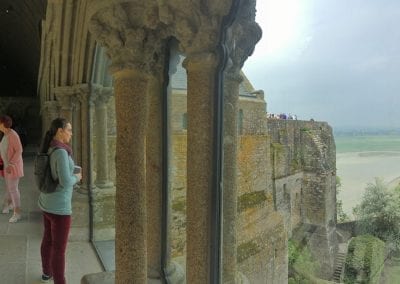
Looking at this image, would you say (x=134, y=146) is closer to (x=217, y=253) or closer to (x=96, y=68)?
(x=217, y=253)

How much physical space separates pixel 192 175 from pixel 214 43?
549 millimetres

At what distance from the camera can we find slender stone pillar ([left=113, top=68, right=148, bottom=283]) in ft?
6.47

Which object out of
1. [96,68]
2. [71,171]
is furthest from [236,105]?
[96,68]

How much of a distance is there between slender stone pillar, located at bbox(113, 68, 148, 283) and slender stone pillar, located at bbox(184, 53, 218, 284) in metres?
0.30

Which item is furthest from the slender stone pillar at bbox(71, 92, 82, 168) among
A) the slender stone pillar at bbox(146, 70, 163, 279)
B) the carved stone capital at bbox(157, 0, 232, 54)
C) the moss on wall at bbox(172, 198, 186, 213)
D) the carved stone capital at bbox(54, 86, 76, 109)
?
the carved stone capital at bbox(157, 0, 232, 54)

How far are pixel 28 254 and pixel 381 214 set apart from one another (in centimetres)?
286

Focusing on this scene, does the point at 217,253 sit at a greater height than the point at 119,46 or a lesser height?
lesser

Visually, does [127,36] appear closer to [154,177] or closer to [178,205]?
[154,177]

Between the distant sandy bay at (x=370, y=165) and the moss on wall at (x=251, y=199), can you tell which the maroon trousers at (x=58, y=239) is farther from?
the moss on wall at (x=251, y=199)

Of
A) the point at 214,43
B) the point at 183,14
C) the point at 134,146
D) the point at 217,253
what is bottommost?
the point at 217,253

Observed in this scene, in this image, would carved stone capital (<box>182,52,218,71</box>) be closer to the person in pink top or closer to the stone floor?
the stone floor

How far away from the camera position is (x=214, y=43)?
1.72 metres

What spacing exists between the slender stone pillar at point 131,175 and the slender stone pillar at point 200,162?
0.30m

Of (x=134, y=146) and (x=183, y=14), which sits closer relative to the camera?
(x=183, y=14)
